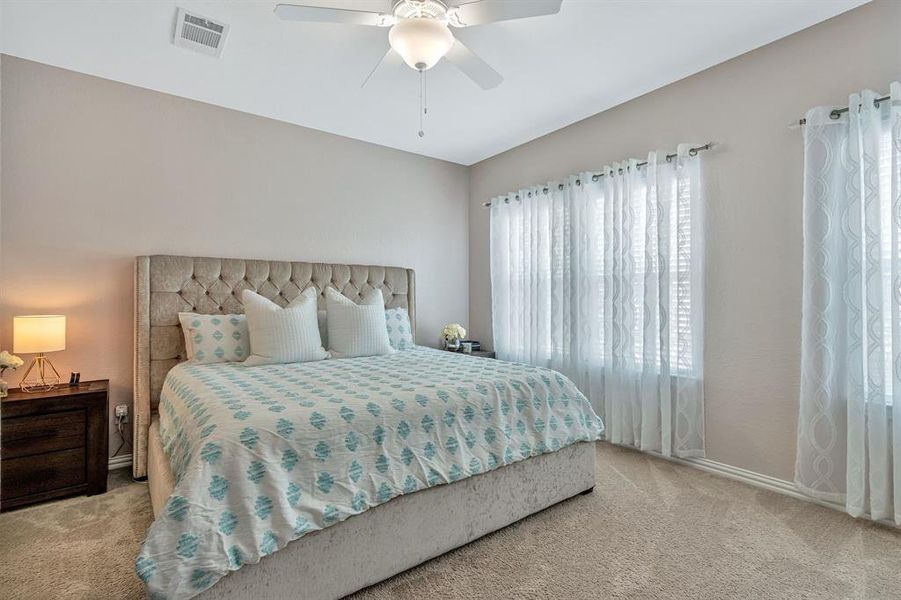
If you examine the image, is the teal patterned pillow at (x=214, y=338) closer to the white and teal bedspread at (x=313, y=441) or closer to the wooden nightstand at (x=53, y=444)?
the white and teal bedspread at (x=313, y=441)

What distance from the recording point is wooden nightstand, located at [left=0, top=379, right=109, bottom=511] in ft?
7.68

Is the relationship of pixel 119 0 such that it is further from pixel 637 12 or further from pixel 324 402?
pixel 637 12

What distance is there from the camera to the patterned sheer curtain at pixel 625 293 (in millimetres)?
2945

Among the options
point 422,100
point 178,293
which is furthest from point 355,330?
point 422,100

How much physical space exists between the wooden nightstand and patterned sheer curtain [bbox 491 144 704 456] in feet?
10.5

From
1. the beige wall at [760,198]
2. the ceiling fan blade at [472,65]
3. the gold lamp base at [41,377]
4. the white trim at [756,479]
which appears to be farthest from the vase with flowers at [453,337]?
the gold lamp base at [41,377]

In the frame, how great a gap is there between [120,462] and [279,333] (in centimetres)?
140

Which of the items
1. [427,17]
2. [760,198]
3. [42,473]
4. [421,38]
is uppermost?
[427,17]

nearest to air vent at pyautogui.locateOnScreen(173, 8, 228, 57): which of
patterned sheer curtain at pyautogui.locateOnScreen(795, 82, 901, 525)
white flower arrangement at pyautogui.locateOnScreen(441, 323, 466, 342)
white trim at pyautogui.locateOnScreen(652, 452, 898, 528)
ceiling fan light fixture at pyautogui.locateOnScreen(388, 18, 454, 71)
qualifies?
ceiling fan light fixture at pyautogui.locateOnScreen(388, 18, 454, 71)

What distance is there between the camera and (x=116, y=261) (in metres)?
3.01

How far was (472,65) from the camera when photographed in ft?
7.41

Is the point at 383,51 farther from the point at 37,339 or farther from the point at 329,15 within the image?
the point at 37,339

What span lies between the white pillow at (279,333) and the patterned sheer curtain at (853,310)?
9.65 feet

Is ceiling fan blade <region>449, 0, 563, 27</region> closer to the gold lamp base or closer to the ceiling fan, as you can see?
the ceiling fan
